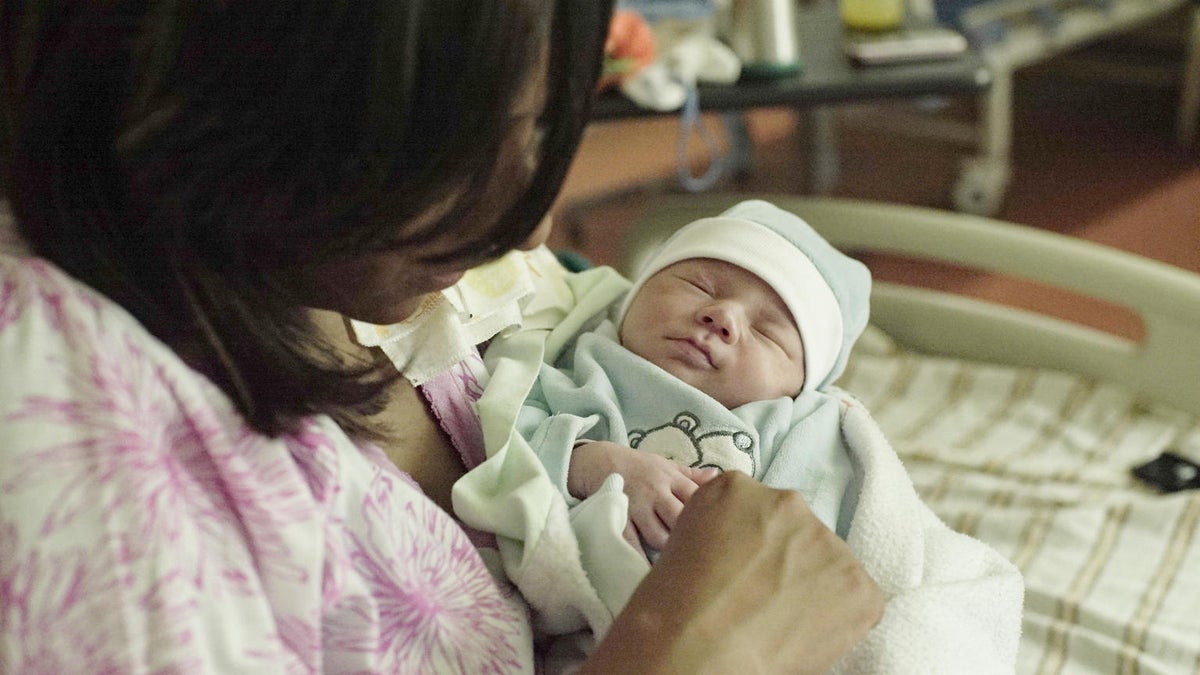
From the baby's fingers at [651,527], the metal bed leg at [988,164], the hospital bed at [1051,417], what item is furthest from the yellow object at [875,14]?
the baby's fingers at [651,527]

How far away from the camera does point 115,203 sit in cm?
67

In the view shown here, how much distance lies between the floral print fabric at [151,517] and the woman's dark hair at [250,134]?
37mm

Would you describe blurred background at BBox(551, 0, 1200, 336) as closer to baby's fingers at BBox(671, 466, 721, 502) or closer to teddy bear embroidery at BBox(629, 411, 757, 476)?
teddy bear embroidery at BBox(629, 411, 757, 476)

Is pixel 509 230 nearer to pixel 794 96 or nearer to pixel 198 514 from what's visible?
pixel 198 514

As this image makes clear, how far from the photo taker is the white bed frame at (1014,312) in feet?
5.96

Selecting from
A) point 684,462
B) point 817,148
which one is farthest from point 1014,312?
point 817,148

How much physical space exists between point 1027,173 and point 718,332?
3165 millimetres

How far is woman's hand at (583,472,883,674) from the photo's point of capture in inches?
31.3

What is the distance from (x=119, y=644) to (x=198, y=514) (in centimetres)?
9

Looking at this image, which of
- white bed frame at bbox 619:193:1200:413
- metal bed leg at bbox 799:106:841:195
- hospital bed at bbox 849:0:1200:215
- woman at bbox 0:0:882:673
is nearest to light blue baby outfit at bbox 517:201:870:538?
woman at bbox 0:0:882:673

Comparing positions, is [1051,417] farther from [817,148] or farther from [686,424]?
[817,148]

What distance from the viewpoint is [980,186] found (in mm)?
3639

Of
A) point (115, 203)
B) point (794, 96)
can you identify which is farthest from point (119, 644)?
point (794, 96)

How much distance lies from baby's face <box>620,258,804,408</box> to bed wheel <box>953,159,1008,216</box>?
2546 millimetres
